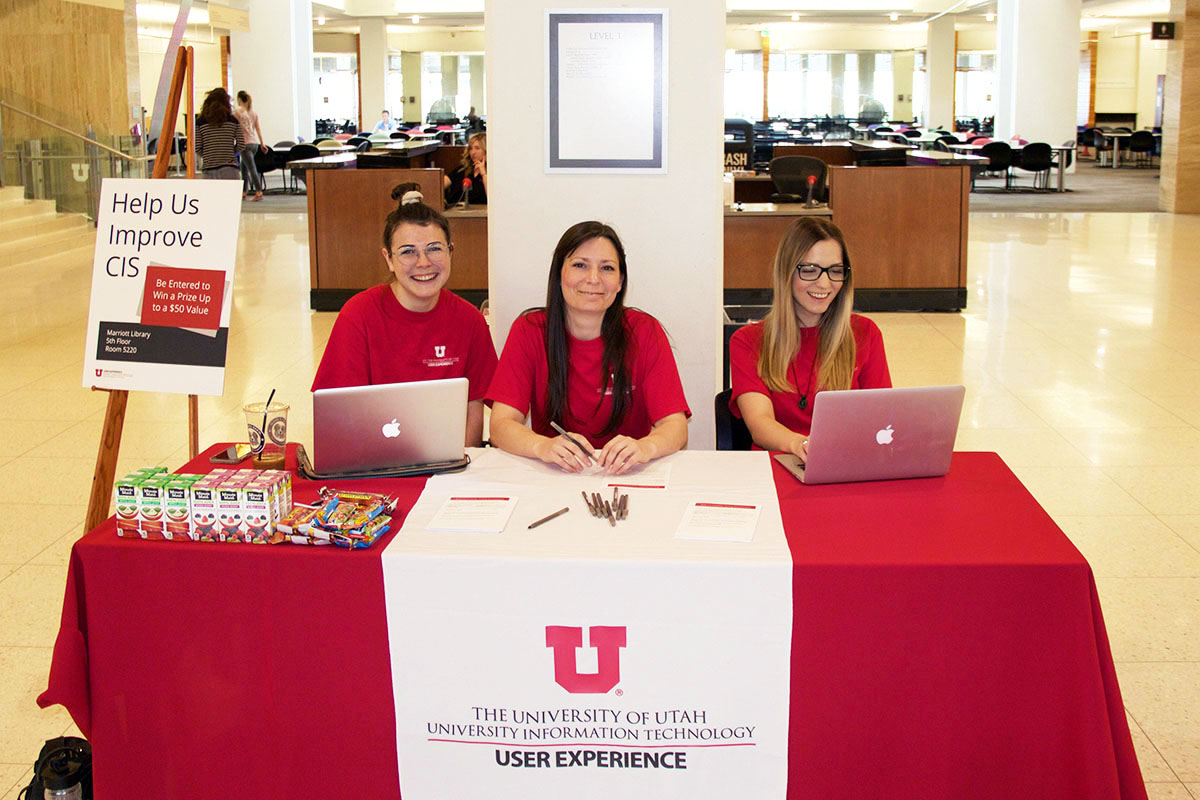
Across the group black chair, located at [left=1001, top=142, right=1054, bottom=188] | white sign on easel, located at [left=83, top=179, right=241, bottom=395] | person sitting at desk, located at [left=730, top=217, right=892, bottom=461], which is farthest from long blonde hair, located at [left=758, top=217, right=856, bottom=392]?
black chair, located at [left=1001, top=142, right=1054, bottom=188]

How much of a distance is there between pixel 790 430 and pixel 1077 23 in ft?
59.6

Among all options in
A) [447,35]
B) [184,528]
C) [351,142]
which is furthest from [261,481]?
[447,35]

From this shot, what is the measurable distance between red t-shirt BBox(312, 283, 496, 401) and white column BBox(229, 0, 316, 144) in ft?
55.6

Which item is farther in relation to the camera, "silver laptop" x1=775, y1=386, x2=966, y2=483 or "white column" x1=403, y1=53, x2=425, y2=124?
"white column" x1=403, y1=53, x2=425, y2=124

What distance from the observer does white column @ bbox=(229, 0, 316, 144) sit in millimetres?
18672

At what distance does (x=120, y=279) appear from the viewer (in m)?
3.05

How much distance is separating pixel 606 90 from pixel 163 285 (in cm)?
139

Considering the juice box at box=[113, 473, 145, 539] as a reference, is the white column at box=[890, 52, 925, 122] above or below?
above

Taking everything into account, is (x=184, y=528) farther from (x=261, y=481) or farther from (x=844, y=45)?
(x=844, y=45)

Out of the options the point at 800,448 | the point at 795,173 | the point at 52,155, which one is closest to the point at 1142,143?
the point at 795,173

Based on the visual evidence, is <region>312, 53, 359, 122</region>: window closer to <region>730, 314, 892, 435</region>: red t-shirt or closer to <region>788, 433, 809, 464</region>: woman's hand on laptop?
<region>730, 314, 892, 435</region>: red t-shirt

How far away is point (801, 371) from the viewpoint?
3.09m

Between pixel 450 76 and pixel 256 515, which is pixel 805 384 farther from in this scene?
pixel 450 76

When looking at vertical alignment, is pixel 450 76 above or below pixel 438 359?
above
